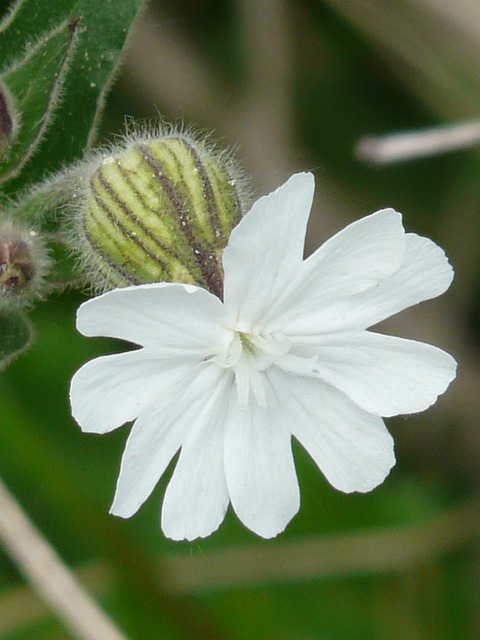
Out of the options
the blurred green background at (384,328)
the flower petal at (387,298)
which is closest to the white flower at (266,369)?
the flower petal at (387,298)

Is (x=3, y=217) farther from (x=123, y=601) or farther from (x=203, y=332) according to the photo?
(x=123, y=601)

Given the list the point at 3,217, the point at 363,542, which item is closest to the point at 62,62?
the point at 3,217

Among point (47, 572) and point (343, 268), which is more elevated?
point (343, 268)

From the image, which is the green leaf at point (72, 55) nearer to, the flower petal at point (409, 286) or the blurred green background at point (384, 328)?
the flower petal at point (409, 286)

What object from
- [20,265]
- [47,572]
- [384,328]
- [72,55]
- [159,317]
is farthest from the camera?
[384,328]

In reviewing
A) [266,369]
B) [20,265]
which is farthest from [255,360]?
[20,265]

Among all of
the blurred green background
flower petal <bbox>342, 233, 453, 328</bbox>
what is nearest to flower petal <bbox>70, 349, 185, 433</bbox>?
flower petal <bbox>342, 233, 453, 328</bbox>

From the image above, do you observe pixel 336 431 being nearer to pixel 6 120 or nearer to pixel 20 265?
pixel 20 265
